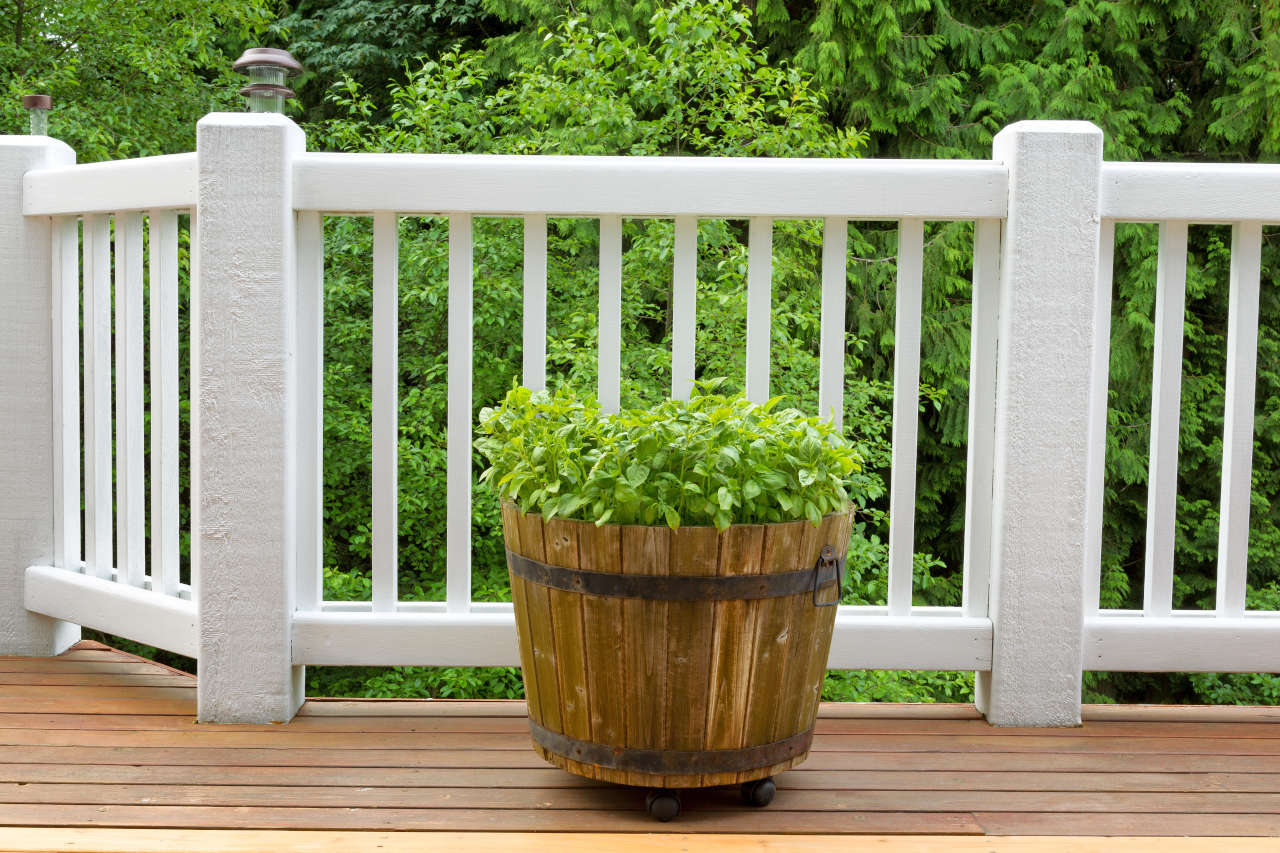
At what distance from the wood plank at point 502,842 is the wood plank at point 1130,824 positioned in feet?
0.10

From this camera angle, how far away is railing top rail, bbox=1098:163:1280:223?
7.78 ft

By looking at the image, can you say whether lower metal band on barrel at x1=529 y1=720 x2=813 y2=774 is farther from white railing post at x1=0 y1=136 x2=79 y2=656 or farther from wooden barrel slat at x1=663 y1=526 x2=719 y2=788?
white railing post at x1=0 y1=136 x2=79 y2=656

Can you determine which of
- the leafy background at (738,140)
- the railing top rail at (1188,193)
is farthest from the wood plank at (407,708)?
the leafy background at (738,140)

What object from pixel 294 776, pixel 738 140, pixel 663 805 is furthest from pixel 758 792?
pixel 738 140

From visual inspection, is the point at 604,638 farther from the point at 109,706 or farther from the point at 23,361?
the point at 23,361

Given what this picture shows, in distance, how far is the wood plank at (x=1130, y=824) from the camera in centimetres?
189

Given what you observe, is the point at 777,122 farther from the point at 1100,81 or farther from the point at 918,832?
the point at 918,832

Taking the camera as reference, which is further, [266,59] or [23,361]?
[23,361]

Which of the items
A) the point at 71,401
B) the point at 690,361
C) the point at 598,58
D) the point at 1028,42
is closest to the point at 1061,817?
the point at 690,361

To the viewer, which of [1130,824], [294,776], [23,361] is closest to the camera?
[1130,824]

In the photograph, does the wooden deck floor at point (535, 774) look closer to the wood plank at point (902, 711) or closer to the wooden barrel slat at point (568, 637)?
the wood plank at point (902, 711)

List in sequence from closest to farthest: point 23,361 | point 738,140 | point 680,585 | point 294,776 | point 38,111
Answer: point 680,585, point 294,776, point 23,361, point 38,111, point 738,140

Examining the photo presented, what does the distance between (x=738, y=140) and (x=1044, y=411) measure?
414 centimetres

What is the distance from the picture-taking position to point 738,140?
618 centimetres
